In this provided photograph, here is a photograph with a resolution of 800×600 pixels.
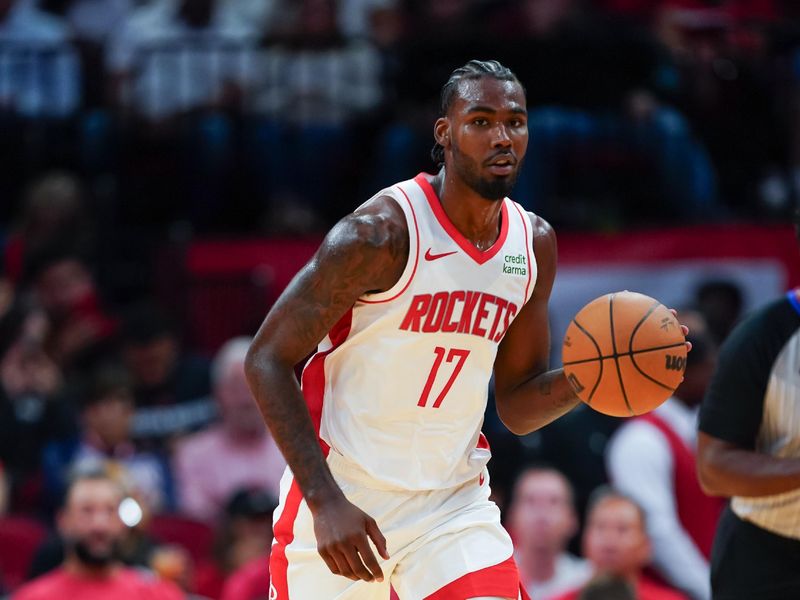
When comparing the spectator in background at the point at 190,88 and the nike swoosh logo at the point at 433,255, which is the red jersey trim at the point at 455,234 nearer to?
the nike swoosh logo at the point at 433,255

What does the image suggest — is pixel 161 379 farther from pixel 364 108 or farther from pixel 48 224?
pixel 364 108

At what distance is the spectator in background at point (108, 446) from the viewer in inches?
376

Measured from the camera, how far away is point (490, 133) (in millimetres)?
5035

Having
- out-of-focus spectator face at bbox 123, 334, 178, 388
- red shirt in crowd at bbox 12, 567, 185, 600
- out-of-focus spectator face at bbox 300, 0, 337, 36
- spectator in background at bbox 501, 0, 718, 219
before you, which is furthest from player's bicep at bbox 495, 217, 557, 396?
out-of-focus spectator face at bbox 300, 0, 337, 36

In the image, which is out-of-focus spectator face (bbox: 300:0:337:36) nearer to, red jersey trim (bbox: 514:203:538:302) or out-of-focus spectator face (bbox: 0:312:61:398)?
out-of-focus spectator face (bbox: 0:312:61:398)

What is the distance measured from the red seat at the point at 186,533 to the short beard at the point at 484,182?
180 inches

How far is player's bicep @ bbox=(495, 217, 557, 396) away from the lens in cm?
543

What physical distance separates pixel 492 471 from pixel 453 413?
398 centimetres

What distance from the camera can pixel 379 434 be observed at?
5.08 metres

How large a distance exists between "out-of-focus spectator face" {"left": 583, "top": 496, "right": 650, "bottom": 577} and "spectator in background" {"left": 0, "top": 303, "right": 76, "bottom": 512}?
3.60 m

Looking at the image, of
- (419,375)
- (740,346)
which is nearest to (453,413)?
(419,375)

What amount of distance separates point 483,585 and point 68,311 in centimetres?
634

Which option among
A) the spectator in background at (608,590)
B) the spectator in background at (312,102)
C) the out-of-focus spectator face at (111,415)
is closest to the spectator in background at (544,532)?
the spectator in background at (608,590)

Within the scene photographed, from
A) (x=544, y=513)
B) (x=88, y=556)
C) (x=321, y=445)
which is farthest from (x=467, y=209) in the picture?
(x=88, y=556)
